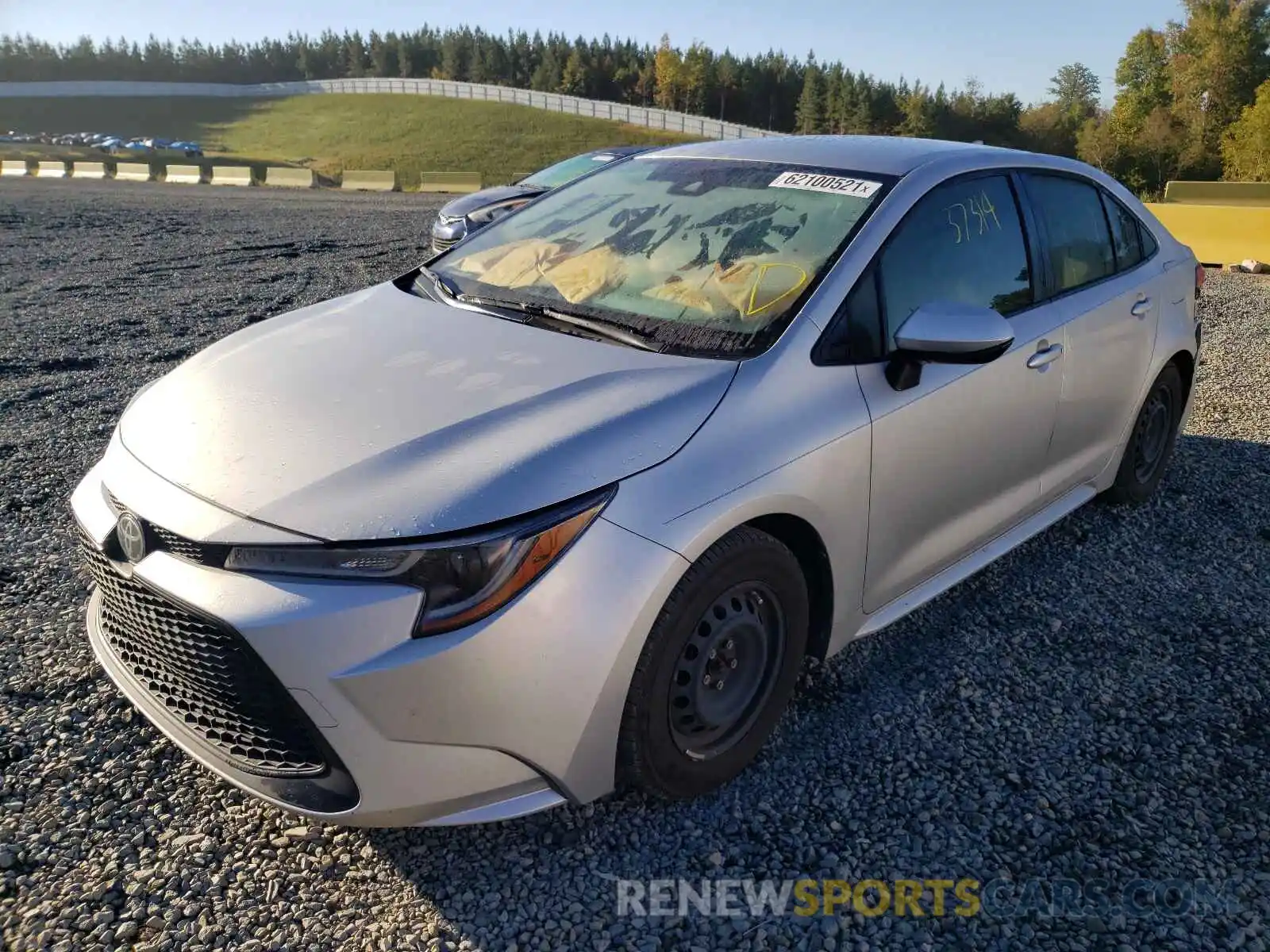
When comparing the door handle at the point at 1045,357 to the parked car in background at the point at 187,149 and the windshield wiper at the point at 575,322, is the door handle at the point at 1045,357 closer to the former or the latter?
the windshield wiper at the point at 575,322

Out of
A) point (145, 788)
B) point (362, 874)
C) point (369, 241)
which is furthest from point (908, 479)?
point (369, 241)

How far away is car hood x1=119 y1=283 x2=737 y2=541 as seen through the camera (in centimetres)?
205

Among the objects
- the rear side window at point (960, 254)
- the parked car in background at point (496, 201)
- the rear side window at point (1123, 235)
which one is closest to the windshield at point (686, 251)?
the rear side window at point (960, 254)

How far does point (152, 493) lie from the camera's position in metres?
2.23

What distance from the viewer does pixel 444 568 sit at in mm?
1968

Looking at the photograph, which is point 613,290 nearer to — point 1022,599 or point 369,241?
point 1022,599

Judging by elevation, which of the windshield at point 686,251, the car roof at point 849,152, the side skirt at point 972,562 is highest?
the car roof at point 849,152

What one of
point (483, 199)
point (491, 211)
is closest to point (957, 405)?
point (491, 211)

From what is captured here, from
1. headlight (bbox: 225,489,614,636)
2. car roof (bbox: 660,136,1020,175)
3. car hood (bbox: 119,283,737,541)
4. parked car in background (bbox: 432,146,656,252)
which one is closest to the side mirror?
car hood (bbox: 119,283,737,541)

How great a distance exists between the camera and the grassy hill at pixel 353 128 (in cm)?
5675

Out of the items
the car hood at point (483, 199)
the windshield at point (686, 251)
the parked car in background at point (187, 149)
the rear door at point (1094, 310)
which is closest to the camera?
the windshield at point (686, 251)

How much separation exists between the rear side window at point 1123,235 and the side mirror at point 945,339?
1.72 metres

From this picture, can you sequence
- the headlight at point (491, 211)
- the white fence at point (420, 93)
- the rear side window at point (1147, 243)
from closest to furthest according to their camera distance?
the rear side window at point (1147, 243), the headlight at point (491, 211), the white fence at point (420, 93)

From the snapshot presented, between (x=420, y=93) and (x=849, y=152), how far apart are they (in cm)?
8449
